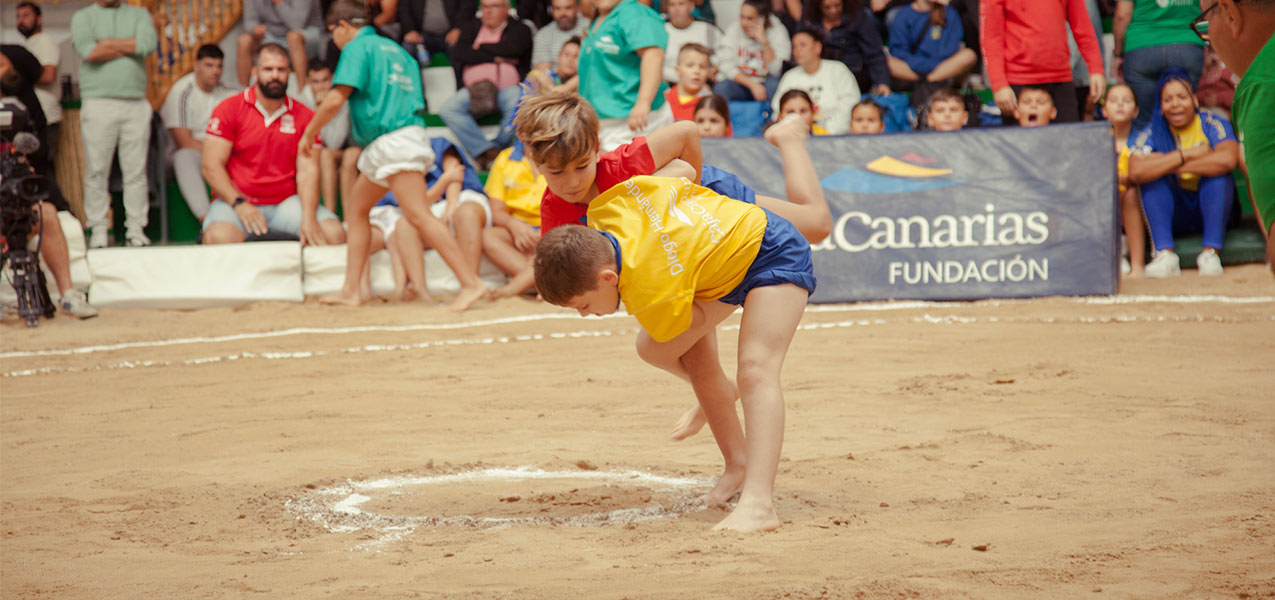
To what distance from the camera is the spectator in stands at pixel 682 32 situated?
9.85 metres

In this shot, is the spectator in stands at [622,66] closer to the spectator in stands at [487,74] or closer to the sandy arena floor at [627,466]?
the sandy arena floor at [627,466]

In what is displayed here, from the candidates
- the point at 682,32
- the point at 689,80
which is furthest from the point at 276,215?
the point at 682,32

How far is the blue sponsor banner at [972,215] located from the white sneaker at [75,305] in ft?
16.2

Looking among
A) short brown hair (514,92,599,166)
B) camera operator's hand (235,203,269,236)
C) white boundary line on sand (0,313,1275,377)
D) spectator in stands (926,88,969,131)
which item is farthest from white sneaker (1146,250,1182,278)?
camera operator's hand (235,203,269,236)

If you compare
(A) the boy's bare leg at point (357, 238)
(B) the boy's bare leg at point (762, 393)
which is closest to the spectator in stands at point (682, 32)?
(A) the boy's bare leg at point (357, 238)

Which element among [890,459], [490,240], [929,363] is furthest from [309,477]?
[490,240]

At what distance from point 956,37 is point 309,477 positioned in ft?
23.3

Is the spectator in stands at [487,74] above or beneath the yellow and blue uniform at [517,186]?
above

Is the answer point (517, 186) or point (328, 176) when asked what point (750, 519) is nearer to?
point (517, 186)

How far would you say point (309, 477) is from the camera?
12.6ft

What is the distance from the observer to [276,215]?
9.21m

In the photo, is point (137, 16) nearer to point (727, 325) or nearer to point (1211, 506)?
point (727, 325)

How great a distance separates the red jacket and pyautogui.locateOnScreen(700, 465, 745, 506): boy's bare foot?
517 centimetres

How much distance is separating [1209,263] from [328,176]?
660 cm
